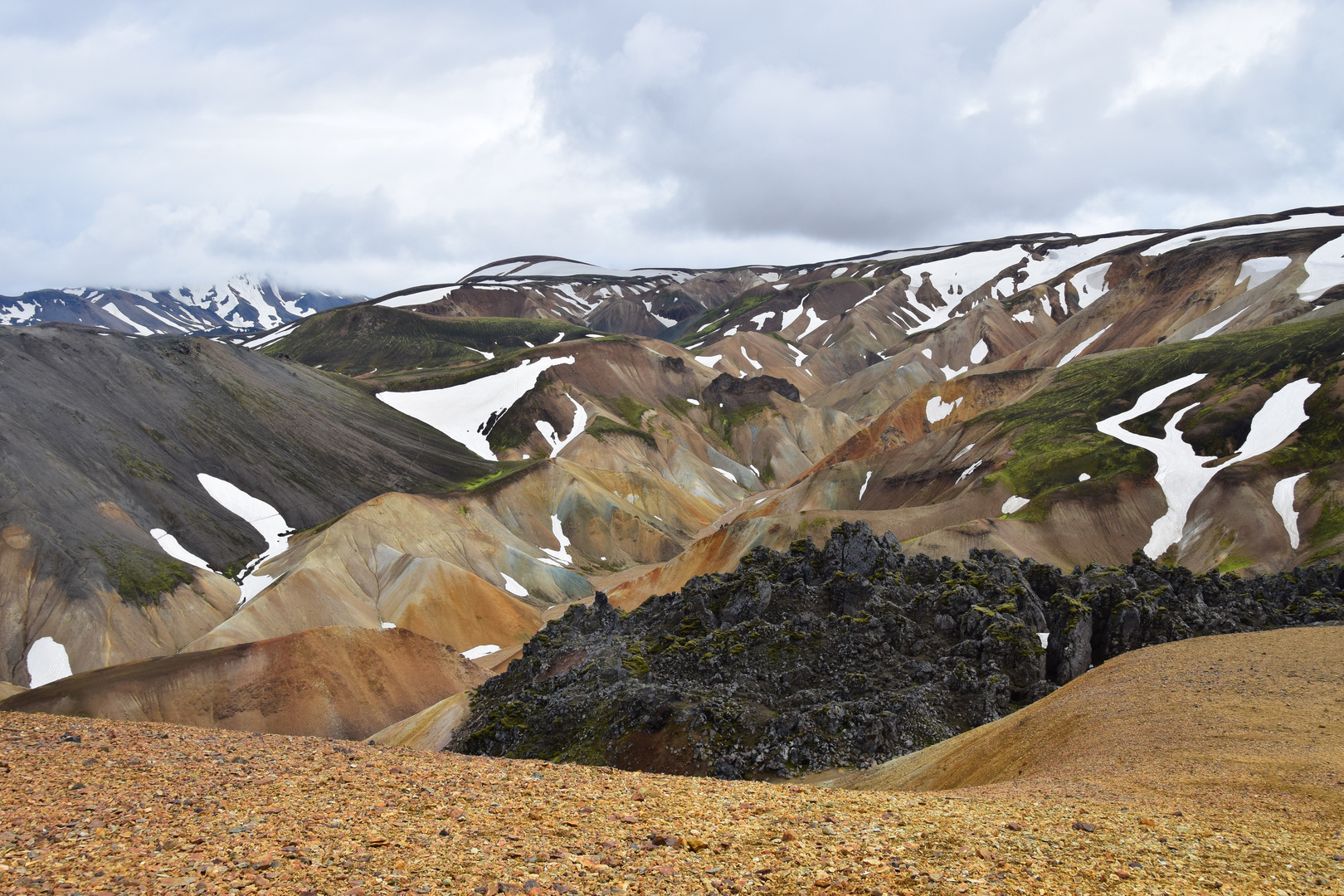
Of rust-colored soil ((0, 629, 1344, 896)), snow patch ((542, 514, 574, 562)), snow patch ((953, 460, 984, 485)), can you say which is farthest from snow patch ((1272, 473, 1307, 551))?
snow patch ((542, 514, 574, 562))

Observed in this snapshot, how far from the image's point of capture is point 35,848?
29.8 feet

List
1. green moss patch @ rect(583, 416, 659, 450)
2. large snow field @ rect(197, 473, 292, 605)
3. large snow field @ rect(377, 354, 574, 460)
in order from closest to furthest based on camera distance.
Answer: large snow field @ rect(197, 473, 292, 605) → green moss patch @ rect(583, 416, 659, 450) → large snow field @ rect(377, 354, 574, 460)

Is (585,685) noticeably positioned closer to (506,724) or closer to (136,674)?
(506,724)

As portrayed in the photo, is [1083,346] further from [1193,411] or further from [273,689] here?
[273,689]

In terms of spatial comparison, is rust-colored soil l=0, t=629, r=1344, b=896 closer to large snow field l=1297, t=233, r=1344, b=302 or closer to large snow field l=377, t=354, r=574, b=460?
large snow field l=1297, t=233, r=1344, b=302

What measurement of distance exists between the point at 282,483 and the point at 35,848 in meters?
82.5

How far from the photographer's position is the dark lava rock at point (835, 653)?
2411 centimetres

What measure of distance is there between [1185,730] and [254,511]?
8063 centimetres

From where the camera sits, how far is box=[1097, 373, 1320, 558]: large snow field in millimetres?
62250

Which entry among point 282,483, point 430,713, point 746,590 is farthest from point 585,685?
point 282,483

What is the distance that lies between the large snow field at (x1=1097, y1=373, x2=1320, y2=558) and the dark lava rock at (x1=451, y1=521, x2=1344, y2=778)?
1074 inches

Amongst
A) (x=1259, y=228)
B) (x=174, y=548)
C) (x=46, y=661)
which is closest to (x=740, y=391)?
(x=174, y=548)

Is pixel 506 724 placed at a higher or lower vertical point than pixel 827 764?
higher

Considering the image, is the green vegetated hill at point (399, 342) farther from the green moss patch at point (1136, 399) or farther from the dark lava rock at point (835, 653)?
the dark lava rock at point (835, 653)
